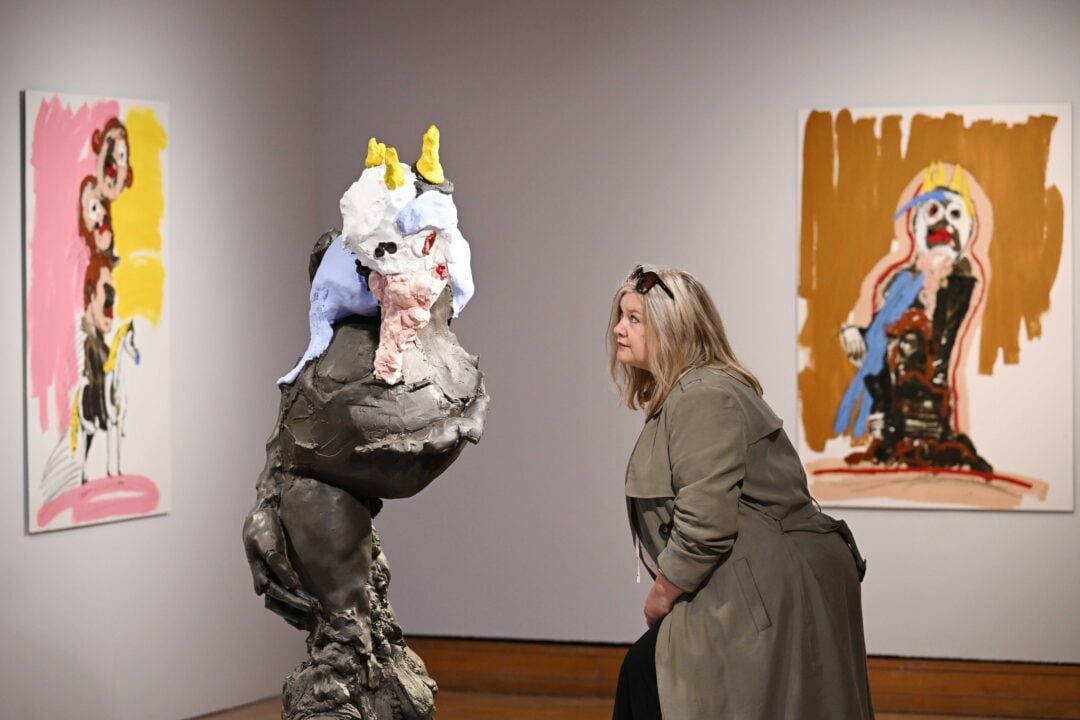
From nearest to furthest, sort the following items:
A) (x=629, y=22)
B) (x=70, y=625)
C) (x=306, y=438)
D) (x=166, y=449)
Result: (x=306, y=438), (x=70, y=625), (x=166, y=449), (x=629, y=22)

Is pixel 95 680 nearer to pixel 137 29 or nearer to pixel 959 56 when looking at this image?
pixel 137 29

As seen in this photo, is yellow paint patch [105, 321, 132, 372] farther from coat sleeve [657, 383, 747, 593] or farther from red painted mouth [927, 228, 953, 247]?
red painted mouth [927, 228, 953, 247]

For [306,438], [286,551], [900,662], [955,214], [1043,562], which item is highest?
[955,214]

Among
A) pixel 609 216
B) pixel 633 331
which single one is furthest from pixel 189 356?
pixel 633 331

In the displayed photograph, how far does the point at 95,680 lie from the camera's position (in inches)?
186

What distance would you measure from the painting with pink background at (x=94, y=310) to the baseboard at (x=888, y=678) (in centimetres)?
145

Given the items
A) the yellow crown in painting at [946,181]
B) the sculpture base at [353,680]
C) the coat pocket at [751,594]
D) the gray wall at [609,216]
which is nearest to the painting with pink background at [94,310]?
the gray wall at [609,216]

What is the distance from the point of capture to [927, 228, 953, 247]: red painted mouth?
521cm

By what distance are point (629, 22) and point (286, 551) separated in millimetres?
2969

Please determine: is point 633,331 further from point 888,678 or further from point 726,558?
point 888,678

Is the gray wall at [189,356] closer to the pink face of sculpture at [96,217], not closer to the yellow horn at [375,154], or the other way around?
the pink face of sculpture at [96,217]

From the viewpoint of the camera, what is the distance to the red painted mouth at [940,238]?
205 inches

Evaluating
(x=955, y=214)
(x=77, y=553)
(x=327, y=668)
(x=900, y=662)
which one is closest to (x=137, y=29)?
(x=77, y=553)

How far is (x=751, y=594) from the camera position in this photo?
2924 mm
